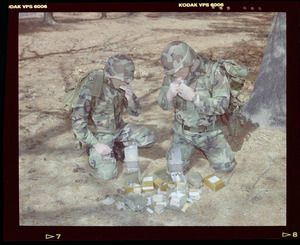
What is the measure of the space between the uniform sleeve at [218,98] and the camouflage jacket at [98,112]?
0.96 meters

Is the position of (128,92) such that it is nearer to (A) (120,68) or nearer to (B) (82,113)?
(A) (120,68)

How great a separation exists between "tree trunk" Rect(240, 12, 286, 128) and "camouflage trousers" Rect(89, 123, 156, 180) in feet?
5.57

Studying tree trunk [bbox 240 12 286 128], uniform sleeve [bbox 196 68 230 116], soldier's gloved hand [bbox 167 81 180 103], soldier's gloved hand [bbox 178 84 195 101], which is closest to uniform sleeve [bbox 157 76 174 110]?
soldier's gloved hand [bbox 167 81 180 103]

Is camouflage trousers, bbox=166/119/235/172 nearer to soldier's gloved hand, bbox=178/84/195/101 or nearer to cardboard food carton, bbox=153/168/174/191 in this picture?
cardboard food carton, bbox=153/168/174/191

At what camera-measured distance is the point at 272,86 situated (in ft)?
14.8

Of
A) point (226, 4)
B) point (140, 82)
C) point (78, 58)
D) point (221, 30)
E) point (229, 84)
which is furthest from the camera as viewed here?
point (221, 30)

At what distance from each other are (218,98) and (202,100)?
0.23 meters

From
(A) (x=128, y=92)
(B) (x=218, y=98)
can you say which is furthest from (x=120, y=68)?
(B) (x=218, y=98)

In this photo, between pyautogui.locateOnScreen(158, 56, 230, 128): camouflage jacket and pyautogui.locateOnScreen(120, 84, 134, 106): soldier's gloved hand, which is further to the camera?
pyautogui.locateOnScreen(120, 84, 134, 106): soldier's gloved hand

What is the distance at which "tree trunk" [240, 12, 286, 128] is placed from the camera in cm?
437

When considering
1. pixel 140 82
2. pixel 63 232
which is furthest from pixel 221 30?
pixel 63 232
